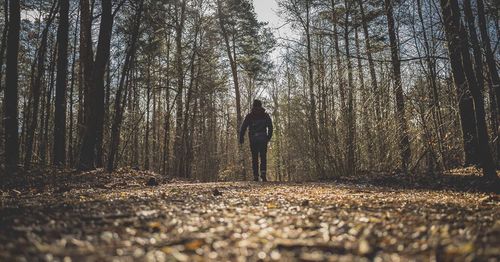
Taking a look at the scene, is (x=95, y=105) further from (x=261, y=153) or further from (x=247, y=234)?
(x=247, y=234)

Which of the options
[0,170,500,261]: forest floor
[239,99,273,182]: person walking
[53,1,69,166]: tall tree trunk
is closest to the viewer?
[0,170,500,261]: forest floor

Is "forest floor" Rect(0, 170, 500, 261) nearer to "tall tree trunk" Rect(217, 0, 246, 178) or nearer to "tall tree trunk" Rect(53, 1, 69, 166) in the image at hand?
"tall tree trunk" Rect(53, 1, 69, 166)

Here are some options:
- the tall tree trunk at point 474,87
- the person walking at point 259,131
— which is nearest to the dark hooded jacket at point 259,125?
the person walking at point 259,131

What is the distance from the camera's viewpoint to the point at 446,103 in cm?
791

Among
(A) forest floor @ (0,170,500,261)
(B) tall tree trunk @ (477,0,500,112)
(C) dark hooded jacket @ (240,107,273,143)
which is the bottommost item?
(A) forest floor @ (0,170,500,261)

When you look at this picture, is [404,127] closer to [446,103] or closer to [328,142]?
[446,103]

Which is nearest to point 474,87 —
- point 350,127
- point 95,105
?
point 350,127

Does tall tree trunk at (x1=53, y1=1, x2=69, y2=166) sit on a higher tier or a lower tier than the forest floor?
higher

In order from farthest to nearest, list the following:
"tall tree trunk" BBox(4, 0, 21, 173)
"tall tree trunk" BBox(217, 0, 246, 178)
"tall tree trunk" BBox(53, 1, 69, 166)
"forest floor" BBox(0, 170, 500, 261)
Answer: "tall tree trunk" BBox(217, 0, 246, 178) → "tall tree trunk" BBox(53, 1, 69, 166) → "tall tree trunk" BBox(4, 0, 21, 173) → "forest floor" BBox(0, 170, 500, 261)

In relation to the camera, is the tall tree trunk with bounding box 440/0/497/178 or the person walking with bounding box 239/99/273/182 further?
the person walking with bounding box 239/99/273/182

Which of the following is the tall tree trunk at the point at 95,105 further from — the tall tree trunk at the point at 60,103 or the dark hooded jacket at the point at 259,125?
the dark hooded jacket at the point at 259,125

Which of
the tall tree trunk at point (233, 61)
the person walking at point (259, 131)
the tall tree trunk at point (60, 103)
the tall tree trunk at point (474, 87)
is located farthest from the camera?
the tall tree trunk at point (233, 61)

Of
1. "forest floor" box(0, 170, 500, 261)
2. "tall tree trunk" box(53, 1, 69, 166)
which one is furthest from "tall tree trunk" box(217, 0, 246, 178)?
"forest floor" box(0, 170, 500, 261)

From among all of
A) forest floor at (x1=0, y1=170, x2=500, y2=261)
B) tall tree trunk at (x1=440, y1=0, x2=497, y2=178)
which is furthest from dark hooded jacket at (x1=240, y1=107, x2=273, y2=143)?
forest floor at (x1=0, y1=170, x2=500, y2=261)
